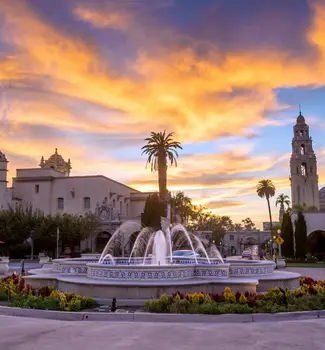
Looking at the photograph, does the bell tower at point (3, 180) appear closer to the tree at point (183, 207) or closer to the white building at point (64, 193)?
the white building at point (64, 193)

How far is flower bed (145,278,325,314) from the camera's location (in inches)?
473

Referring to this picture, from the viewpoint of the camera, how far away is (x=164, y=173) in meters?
54.2

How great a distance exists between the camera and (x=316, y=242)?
60.0 m

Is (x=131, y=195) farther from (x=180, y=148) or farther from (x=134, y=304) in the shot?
(x=134, y=304)

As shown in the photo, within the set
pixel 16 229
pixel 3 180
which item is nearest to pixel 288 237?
pixel 16 229

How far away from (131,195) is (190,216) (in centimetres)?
1805

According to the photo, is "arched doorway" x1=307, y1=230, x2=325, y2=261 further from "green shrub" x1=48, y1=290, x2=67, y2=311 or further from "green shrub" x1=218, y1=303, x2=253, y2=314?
"green shrub" x1=48, y1=290, x2=67, y2=311

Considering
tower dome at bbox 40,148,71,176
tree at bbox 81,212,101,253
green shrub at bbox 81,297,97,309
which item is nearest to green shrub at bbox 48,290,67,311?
green shrub at bbox 81,297,97,309

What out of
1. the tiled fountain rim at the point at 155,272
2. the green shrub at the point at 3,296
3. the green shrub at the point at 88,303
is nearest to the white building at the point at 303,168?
the tiled fountain rim at the point at 155,272

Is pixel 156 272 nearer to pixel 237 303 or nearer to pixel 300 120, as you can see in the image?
pixel 237 303

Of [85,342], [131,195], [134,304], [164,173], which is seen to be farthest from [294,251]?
[85,342]

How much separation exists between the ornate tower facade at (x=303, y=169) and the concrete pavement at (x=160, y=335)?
A: 99716mm

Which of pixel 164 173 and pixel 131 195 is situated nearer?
pixel 164 173

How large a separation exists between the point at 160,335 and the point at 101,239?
6034 centimetres
